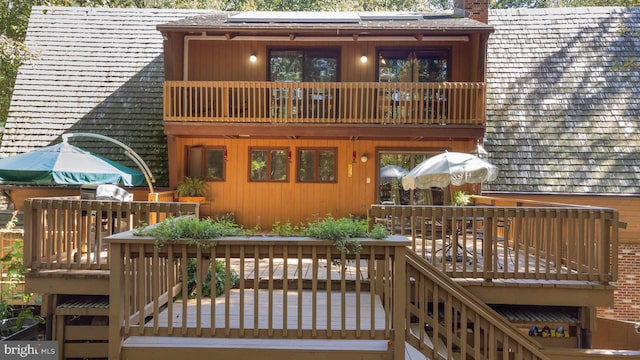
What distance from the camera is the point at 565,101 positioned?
1139 cm

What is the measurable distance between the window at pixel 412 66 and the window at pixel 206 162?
4643mm

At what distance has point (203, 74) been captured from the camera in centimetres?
1102

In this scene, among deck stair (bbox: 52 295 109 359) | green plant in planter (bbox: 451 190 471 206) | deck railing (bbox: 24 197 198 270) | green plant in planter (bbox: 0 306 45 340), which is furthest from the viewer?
green plant in planter (bbox: 451 190 471 206)

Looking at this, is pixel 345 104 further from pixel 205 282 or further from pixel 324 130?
pixel 205 282

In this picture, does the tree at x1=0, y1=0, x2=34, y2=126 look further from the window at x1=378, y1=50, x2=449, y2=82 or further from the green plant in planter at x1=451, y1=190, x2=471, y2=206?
the green plant in planter at x1=451, y1=190, x2=471, y2=206

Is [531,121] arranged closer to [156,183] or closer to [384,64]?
[384,64]

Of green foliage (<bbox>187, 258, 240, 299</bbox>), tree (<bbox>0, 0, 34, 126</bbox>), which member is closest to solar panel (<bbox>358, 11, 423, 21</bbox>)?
green foliage (<bbox>187, 258, 240, 299</bbox>)

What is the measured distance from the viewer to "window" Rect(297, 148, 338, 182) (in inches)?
431

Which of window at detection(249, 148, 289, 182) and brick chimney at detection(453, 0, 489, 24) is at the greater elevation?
brick chimney at detection(453, 0, 489, 24)

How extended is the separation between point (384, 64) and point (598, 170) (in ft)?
19.1

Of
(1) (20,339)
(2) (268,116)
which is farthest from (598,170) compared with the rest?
(1) (20,339)

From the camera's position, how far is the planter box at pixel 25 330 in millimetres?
5028

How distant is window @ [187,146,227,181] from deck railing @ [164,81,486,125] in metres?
1.10

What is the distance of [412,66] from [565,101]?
4345 mm
